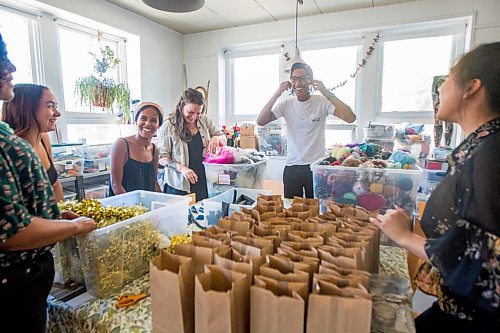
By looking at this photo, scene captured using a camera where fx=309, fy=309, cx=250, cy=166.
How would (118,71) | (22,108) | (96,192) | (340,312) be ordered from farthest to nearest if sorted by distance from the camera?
(118,71)
(96,192)
(22,108)
(340,312)

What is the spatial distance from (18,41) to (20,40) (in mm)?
25

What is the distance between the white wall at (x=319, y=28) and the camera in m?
3.12

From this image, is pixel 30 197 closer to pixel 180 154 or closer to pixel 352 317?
pixel 352 317

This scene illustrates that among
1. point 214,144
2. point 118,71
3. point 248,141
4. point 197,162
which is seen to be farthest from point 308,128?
point 118,71

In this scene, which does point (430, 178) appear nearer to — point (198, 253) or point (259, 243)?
point (259, 243)

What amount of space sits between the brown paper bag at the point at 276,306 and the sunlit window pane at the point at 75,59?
11.3ft

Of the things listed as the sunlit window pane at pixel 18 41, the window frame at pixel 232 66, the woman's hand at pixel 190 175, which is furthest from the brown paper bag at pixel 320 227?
the window frame at pixel 232 66

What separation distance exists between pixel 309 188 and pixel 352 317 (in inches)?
68.1

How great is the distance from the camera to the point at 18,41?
9.40ft

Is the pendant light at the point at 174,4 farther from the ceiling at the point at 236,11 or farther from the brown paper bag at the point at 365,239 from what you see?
the ceiling at the point at 236,11

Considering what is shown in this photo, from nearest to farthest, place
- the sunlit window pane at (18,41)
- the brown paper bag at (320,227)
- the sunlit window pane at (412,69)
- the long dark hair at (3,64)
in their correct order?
the long dark hair at (3,64), the brown paper bag at (320,227), the sunlit window pane at (18,41), the sunlit window pane at (412,69)

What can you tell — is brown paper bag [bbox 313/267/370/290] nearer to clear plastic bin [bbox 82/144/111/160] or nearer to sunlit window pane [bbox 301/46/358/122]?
clear plastic bin [bbox 82/144/111/160]

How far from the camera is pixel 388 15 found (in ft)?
11.3

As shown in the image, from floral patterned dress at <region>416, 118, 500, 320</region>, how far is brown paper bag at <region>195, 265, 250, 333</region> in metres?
0.43
